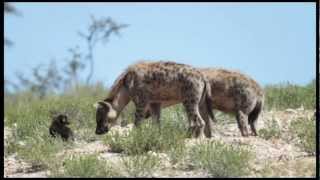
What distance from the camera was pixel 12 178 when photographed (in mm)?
13438

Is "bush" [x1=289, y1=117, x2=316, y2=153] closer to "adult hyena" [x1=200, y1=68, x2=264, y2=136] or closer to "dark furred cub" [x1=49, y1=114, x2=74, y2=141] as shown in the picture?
"adult hyena" [x1=200, y1=68, x2=264, y2=136]

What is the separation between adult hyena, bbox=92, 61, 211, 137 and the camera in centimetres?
1611

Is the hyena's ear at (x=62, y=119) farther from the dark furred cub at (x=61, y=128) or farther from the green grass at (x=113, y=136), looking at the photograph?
the green grass at (x=113, y=136)

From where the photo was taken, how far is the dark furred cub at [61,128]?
16516 mm

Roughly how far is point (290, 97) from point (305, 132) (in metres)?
4.65

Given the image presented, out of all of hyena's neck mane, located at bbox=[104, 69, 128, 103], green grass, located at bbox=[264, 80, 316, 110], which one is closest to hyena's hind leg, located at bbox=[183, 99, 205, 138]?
hyena's neck mane, located at bbox=[104, 69, 128, 103]

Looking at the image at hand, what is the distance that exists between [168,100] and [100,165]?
148 inches

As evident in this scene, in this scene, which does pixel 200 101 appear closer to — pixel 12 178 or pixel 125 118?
pixel 125 118

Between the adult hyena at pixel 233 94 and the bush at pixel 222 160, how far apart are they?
11.2ft

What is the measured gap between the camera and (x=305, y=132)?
15.5 meters

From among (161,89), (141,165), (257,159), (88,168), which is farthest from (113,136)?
(257,159)

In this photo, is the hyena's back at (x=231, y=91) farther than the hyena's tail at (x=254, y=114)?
No

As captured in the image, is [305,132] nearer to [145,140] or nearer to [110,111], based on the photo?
[145,140]

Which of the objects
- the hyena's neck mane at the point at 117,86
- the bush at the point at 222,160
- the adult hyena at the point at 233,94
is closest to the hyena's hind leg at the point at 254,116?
the adult hyena at the point at 233,94
